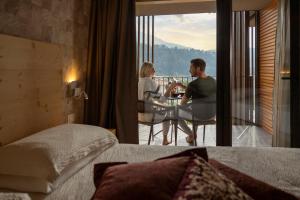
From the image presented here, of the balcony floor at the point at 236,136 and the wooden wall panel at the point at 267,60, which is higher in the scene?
the wooden wall panel at the point at 267,60

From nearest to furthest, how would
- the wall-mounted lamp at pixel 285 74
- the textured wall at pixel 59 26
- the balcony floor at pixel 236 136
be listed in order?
1. the textured wall at pixel 59 26
2. the wall-mounted lamp at pixel 285 74
3. the balcony floor at pixel 236 136

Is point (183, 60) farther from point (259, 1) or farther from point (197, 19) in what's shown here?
point (259, 1)

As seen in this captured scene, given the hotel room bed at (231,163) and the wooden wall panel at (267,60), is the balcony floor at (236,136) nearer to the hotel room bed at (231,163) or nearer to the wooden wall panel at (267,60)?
the wooden wall panel at (267,60)

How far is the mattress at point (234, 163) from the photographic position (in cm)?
145

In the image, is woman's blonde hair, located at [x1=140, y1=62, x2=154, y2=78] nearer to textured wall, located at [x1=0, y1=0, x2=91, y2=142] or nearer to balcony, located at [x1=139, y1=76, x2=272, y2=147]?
Answer: balcony, located at [x1=139, y1=76, x2=272, y2=147]

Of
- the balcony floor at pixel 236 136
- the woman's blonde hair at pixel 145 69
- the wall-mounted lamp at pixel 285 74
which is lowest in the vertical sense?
the balcony floor at pixel 236 136

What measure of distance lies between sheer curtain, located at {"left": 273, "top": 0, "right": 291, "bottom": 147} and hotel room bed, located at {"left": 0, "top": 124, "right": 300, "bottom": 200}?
53.0 inches

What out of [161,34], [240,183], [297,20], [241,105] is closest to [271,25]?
[297,20]

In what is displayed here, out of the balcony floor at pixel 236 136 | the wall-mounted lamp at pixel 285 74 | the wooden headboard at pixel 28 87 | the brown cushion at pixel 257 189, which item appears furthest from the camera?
the balcony floor at pixel 236 136

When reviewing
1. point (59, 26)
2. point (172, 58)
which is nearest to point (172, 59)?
point (172, 58)

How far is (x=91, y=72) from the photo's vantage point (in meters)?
3.35

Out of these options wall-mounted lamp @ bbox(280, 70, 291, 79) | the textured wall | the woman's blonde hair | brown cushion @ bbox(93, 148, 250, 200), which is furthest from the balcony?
brown cushion @ bbox(93, 148, 250, 200)

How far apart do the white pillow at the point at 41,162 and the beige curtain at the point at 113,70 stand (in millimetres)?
1525

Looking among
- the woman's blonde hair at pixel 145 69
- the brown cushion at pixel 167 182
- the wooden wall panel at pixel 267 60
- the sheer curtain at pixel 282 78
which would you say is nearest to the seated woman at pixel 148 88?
the woman's blonde hair at pixel 145 69
